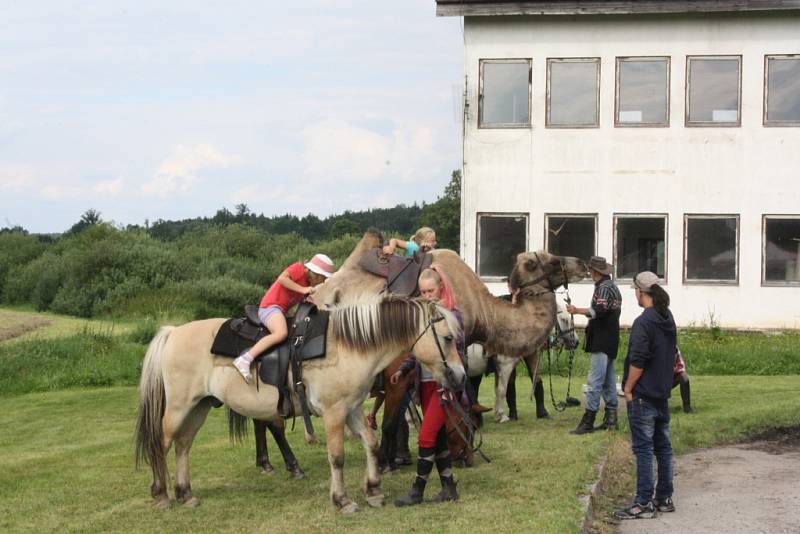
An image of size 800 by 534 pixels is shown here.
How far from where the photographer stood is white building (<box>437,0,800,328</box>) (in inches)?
865

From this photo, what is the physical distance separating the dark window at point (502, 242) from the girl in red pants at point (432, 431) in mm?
14199

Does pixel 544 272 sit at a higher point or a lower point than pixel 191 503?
higher

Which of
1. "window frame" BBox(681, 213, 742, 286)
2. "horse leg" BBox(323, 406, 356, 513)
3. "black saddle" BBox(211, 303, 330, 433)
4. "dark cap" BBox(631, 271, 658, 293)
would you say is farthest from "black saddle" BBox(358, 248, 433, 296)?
"window frame" BBox(681, 213, 742, 286)

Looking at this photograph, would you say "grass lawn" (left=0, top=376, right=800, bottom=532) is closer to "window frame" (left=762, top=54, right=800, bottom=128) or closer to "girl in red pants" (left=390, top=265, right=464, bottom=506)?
"girl in red pants" (left=390, top=265, right=464, bottom=506)

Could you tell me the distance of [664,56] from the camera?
22.2m

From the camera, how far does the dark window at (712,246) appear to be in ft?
72.6

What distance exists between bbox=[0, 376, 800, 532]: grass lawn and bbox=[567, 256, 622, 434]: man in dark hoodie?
0.38 m

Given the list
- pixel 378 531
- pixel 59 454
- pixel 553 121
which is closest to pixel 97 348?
pixel 59 454

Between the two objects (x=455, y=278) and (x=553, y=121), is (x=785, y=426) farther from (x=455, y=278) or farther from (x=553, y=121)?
(x=553, y=121)

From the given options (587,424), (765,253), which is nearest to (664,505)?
(587,424)

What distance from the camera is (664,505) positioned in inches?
323

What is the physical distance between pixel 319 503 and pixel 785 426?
20.8ft

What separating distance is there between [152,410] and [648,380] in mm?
4138

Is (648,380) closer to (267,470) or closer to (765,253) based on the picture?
(267,470)
